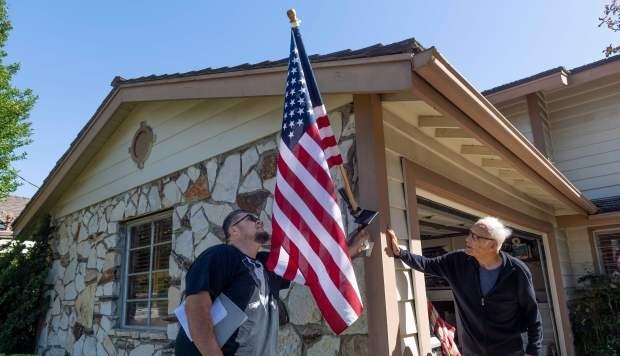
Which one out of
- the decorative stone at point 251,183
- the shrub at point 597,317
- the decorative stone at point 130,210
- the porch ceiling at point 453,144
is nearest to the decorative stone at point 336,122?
the porch ceiling at point 453,144

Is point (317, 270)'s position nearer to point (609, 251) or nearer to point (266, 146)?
point (266, 146)

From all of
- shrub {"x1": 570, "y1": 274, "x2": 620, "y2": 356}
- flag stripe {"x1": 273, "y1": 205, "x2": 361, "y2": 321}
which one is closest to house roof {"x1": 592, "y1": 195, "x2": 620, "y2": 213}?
shrub {"x1": 570, "y1": 274, "x2": 620, "y2": 356}

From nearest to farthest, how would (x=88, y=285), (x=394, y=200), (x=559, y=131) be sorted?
(x=394, y=200)
(x=88, y=285)
(x=559, y=131)

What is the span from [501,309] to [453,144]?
1.77 m

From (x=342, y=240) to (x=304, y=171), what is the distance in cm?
45

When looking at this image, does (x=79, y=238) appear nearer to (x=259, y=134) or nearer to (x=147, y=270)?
(x=147, y=270)

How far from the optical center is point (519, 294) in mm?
2811

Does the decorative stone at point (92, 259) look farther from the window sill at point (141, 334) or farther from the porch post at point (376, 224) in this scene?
the porch post at point (376, 224)

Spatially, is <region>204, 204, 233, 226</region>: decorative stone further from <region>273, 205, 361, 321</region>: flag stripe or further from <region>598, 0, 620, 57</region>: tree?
<region>598, 0, 620, 57</region>: tree

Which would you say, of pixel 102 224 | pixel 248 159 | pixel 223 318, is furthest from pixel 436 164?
pixel 102 224

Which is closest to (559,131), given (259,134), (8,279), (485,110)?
(485,110)

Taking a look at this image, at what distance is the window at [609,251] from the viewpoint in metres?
7.48

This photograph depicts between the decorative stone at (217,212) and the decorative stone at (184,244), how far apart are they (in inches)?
14.3

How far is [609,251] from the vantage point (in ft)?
24.9
